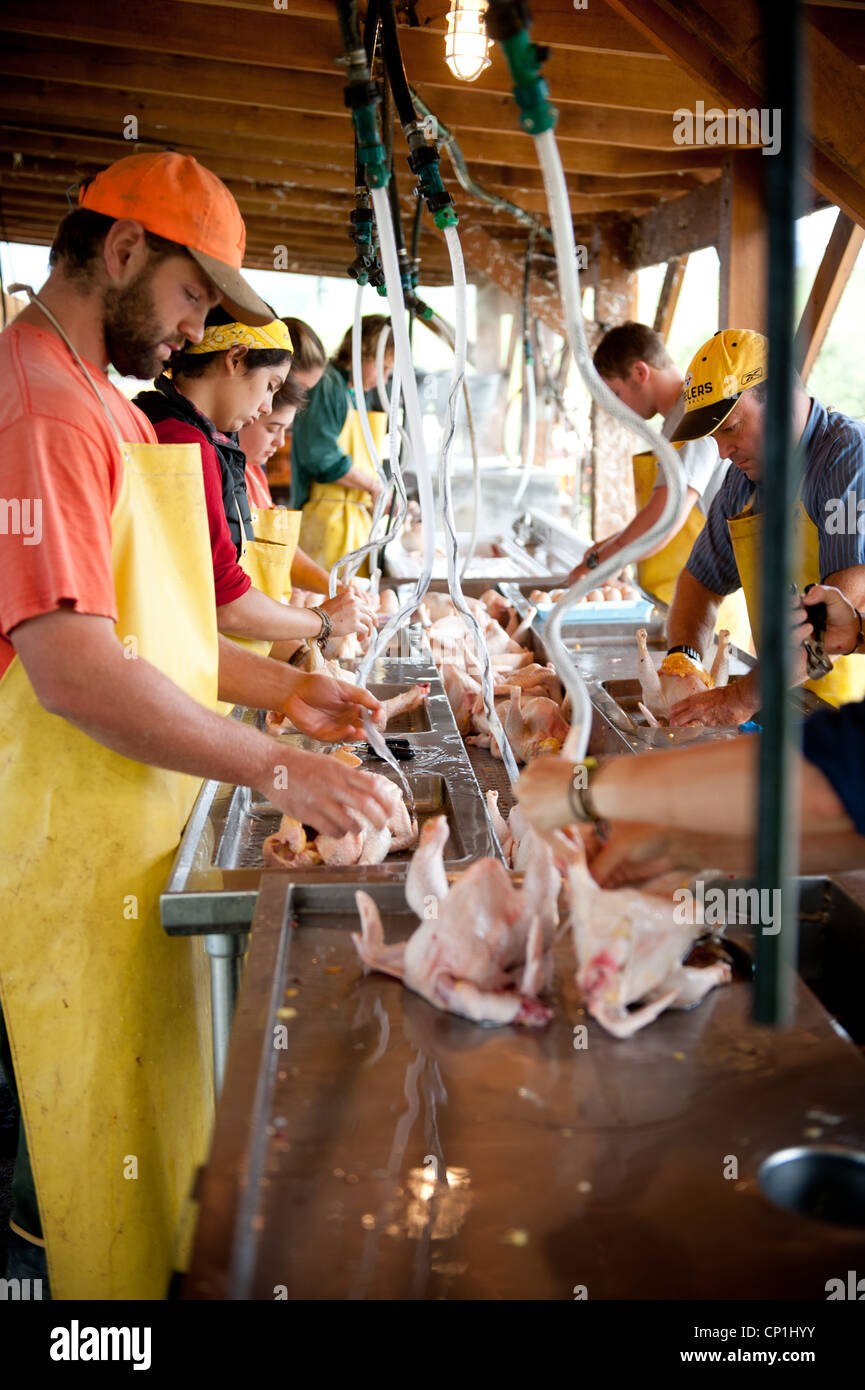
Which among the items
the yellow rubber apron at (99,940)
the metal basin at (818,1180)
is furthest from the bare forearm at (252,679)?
the metal basin at (818,1180)

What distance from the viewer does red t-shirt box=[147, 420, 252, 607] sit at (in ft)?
9.30

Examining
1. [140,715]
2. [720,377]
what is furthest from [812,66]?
[140,715]

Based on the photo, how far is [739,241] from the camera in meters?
5.80

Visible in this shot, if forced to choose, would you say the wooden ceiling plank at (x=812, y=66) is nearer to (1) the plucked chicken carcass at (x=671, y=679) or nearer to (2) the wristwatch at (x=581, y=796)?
(1) the plucked chicken carcass at (x=671, y=679)

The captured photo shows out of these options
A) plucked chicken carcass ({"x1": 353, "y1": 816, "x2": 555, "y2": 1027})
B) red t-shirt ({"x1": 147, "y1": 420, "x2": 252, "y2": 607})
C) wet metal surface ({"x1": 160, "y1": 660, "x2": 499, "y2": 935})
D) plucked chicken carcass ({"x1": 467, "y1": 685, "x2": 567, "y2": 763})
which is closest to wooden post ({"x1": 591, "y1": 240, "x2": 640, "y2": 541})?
plucked chicken carcass ({"x1": 467, "y1": 685, "x2": 567, "y2": 763})

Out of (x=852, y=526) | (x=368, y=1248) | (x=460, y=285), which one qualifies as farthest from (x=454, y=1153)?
(x=852, y=526)

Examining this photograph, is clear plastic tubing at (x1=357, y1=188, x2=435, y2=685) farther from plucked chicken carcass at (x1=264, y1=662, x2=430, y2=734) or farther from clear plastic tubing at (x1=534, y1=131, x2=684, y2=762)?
plucked chicken carcass at (x1=264, y1=662, x2=430, y2=734)

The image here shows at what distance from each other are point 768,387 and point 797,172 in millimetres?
168

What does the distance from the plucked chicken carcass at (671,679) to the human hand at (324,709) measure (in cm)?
91

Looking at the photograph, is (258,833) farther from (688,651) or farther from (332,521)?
(332,521)

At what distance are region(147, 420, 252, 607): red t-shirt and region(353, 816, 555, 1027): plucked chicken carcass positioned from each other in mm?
1364

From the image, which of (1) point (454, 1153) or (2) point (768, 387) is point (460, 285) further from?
(1) point (454, 1153)

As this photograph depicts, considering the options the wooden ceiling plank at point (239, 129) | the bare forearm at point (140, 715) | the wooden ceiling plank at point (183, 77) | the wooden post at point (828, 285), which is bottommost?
the bare forearm at point (140, 715)

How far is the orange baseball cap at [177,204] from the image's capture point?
195 cm
